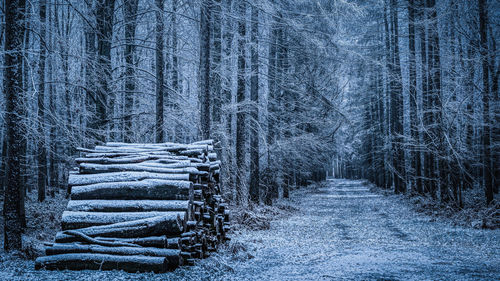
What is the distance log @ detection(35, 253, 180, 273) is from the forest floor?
0.15 m

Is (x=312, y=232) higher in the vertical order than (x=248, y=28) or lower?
lower

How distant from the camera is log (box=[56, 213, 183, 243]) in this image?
6.48 m

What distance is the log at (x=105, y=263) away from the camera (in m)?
6.25

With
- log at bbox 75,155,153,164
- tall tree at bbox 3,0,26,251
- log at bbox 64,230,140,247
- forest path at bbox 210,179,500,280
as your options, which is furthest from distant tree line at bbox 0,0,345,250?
forest path at bbox 210,179,500,280

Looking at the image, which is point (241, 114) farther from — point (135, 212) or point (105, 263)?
point (105, 263)

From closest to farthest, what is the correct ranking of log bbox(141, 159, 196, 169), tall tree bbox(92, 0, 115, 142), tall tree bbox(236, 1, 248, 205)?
1. log bbox(141, 159, 196, 169)
2. tall tree bbox(92, 0, 115, 142)
3. tall tree bbox(236, 1, 248, 205)

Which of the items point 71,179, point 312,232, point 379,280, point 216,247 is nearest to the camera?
point 379,280

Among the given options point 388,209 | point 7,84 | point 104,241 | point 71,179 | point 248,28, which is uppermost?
point 248,28

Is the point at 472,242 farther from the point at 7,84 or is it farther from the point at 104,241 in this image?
the point at 7,84

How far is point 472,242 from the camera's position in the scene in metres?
9.55

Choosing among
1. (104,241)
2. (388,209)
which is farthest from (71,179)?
(388,209)

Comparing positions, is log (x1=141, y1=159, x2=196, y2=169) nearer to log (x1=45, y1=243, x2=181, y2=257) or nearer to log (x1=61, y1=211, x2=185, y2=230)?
log (x1=61, y1=211, x2=185, y2=230)

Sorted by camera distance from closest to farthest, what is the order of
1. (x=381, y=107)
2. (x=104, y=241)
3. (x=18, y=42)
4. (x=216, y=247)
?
(x=104, y=241)
(x=18, y=42)
(x=216, y=247)
(x=381, y=107)

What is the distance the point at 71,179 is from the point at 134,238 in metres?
1.82
